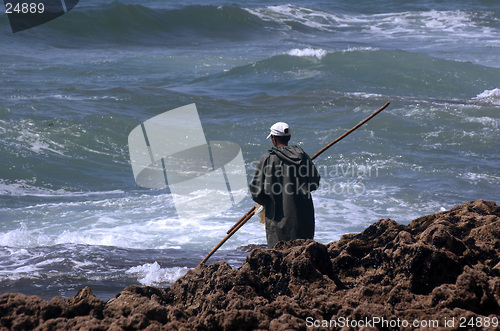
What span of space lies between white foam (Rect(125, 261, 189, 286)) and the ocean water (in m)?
0.02

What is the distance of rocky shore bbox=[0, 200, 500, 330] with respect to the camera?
3441 millimetres

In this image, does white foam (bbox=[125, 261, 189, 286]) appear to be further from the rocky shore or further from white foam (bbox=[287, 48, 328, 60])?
Result: white foam (bbox=[287, 48, 328, 60])

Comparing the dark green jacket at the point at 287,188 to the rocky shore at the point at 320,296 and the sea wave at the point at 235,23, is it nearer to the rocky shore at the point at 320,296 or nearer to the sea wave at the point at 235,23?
the rocky shore at the point at 320,296

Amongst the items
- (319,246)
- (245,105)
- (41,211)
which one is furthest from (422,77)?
(319,246)

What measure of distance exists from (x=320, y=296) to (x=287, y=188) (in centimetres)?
125

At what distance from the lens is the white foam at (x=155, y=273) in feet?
20.0

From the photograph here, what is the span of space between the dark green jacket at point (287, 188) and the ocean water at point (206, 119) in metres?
1.61

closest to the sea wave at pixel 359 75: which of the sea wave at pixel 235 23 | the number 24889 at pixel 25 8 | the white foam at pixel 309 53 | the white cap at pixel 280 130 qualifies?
the white foam at pixel 309 53

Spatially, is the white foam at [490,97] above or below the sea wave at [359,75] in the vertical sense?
below

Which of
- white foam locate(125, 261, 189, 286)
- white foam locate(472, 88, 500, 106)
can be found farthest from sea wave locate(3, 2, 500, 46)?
white foam locate(125, 261, 189, 286)

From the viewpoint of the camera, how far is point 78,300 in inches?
151

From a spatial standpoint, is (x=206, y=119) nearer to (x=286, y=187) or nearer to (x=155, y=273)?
(x=155, y=273)

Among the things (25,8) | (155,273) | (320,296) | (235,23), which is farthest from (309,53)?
(320,296)

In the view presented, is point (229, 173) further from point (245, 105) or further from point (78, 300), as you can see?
point (78, 300)
